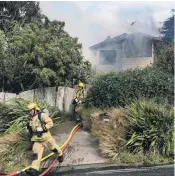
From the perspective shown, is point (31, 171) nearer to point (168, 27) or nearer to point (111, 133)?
point (111, 133)

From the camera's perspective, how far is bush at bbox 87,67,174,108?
1280 centimetres

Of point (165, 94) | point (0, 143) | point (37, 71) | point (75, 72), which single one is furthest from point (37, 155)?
point (75, 72)

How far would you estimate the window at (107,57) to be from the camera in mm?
29359

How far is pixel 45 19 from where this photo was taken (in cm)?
2289

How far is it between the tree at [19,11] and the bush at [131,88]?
34.4 ft

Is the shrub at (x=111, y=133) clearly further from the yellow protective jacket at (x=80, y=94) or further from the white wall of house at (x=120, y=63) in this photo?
the white wall of house at (x=120, y=63)

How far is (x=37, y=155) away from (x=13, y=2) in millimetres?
14944

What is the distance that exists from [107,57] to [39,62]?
575 inches

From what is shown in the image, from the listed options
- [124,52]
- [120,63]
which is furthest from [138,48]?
[120,63]

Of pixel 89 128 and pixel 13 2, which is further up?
pixel 13 2

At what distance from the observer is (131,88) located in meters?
12.9

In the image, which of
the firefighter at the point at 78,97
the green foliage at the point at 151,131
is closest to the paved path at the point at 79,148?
the green foliage at the point at 151,131

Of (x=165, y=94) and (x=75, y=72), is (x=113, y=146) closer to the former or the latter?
(x=165, y=94)

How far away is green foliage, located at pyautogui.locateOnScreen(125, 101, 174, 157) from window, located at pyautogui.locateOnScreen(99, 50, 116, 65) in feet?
60.6
